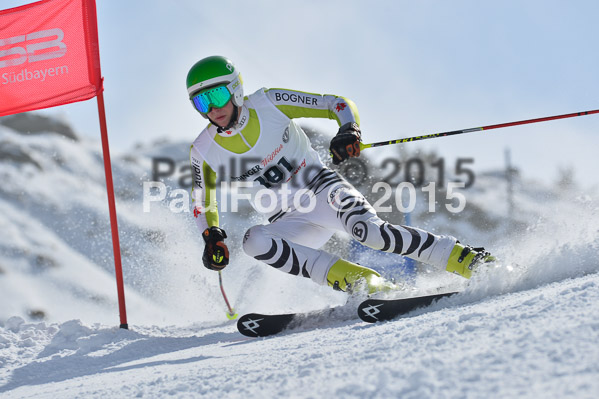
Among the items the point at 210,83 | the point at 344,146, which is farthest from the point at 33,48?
the point at 344,146

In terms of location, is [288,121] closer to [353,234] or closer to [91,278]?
[353,234]

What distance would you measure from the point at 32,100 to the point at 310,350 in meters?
4.24

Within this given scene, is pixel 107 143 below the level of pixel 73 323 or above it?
above

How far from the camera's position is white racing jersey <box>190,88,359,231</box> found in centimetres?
337

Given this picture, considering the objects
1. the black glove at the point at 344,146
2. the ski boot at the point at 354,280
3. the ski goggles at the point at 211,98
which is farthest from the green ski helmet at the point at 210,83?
the ski boot at the point at 354,280

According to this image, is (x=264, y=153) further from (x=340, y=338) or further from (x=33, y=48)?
(x=33, y=48)

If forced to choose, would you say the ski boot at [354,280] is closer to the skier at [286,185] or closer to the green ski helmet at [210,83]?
the skier at [286,185]

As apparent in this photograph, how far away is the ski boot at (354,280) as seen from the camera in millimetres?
2990

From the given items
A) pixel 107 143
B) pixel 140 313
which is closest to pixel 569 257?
pixel 107 143

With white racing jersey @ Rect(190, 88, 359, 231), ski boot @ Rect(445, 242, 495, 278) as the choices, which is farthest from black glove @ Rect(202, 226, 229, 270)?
ski boot @ Rect(445, 242, 495, 278)

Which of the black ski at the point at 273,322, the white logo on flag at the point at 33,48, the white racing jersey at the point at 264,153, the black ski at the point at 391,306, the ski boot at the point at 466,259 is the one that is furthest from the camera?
the white logo on flag at the point at 33,48

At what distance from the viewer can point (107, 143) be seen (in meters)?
4.52

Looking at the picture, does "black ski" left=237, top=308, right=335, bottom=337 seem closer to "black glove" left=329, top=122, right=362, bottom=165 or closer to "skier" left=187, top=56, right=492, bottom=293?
"skier" left=187, top=56, right=492, bottom=293

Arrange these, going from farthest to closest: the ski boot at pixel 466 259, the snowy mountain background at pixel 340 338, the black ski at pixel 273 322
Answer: the black ski at pixel 273 322 < the ski boot at pixel 466 259 < the snowy mountain background at pixel 340 338
